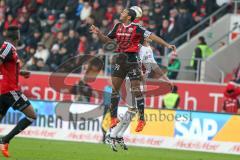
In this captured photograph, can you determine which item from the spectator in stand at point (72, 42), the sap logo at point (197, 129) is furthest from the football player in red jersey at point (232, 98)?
the spectator in stand at point (72, 42)

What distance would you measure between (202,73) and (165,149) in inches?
245

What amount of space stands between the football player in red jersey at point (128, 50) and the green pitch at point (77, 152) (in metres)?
1.28

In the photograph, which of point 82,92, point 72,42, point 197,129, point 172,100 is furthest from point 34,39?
point 197,129

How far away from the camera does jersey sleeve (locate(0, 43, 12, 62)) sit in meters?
17.0

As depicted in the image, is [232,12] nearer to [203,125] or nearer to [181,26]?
[181,26]

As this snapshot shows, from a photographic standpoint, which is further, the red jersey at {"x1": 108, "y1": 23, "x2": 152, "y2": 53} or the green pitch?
the green pitch

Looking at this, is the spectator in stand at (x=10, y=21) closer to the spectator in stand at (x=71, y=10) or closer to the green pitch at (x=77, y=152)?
the spectator in stand at (x=71, y=10)

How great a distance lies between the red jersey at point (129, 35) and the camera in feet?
57.1

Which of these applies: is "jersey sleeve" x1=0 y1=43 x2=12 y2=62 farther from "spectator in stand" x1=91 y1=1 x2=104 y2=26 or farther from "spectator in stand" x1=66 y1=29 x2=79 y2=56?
"spectator in stand" x1=91 y1=1 x2=104 y2=26

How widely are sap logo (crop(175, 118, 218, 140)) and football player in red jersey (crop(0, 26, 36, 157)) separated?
24.6 ft

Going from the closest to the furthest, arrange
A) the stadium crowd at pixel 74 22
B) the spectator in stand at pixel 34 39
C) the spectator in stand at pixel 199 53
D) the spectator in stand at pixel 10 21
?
the spectator in stand at pixel 199 53 → the stadium crowd at pixel 74 22 → the spectator in stand at pixel 34 39 → the spectator in stand at pixel 10 21

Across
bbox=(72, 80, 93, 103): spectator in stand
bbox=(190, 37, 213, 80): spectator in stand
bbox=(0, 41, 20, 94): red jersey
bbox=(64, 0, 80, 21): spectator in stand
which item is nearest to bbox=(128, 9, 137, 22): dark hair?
bbox=(0, 41, 20, 94): red jersey

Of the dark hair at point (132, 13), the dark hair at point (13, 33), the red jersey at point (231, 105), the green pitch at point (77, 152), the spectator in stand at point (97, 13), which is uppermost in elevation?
the spectator in stand at point (97, 13)

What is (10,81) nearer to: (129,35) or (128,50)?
(128,50)
